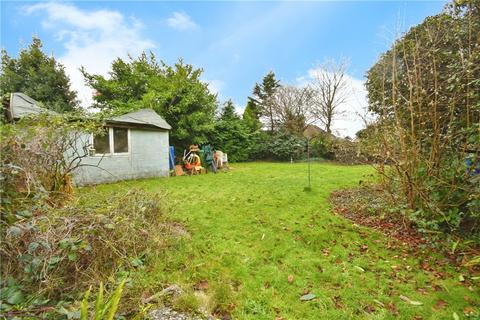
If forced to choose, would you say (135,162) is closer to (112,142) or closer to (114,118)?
(112,142)

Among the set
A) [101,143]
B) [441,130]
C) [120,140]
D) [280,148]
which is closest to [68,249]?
[441,130]

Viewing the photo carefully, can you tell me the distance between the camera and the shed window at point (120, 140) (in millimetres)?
8203

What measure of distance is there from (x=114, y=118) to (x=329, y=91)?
58.5 ft

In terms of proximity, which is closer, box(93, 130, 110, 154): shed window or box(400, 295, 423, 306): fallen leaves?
box(400, 295, 423, 306): fallen leaves

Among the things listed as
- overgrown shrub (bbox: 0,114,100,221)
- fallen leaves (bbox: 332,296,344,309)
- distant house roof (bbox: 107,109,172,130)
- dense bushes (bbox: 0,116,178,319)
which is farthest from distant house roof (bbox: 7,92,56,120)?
fallen leaves (bbox: 332,296,344,309)

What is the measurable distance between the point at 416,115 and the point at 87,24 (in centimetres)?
620

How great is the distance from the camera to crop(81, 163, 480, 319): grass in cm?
216

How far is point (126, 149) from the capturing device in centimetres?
853

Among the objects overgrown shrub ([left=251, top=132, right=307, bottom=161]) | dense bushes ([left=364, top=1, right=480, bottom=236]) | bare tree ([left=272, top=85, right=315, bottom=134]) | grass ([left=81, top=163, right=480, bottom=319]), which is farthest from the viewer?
bare tree ([left=272, top=85, right=315, bottom=134])

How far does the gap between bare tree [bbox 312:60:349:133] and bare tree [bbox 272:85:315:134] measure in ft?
2.03

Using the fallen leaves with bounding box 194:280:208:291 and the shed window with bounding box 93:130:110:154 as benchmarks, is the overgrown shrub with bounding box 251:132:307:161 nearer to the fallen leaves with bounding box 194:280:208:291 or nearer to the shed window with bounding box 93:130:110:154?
the shed window with bounding box 93:130:110:154

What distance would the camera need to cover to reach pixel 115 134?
8.21 metres

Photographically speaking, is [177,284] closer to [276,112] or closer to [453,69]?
[453,69]

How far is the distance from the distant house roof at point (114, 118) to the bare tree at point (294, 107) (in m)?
13.2
